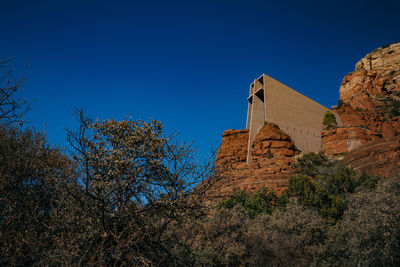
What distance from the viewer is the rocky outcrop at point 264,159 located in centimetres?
3388

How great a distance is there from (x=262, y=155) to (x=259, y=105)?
10921mm

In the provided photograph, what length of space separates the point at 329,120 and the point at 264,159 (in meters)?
21.8

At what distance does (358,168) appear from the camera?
103 ft

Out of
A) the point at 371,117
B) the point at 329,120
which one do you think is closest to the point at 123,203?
the point at 329,120

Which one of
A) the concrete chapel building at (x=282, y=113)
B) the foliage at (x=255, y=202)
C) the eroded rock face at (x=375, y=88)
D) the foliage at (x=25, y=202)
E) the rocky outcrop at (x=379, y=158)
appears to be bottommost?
the foliage at (x=25, y=202)

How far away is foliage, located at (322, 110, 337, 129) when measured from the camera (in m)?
50.4

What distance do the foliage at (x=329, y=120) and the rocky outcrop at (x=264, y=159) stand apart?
12652mm

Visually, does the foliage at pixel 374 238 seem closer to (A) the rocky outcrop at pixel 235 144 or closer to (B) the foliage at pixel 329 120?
(A) the rocky outcrop at pixel 235 144

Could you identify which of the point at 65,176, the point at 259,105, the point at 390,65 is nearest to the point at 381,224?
the point at 65,176

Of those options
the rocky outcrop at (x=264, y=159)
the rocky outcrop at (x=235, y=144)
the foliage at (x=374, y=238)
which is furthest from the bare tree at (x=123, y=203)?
the rocky outcrop at (x=235, y=144)

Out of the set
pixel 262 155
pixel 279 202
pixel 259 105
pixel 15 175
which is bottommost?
pixel 15 175

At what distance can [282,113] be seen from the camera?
4716 cm

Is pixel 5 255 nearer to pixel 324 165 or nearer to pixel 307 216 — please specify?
pixel 307 216

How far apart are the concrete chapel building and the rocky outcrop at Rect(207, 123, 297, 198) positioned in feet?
7.44
